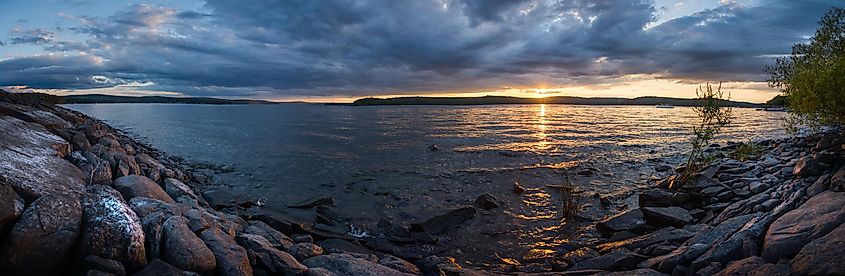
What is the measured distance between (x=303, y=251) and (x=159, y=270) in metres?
3.10

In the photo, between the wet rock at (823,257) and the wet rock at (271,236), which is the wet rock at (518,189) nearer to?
the wet rock at (271,236)

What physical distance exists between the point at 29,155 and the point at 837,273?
1520 cm

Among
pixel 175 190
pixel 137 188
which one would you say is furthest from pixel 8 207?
pixel 175 190

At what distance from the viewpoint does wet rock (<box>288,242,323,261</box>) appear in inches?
332

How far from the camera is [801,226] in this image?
709 cm

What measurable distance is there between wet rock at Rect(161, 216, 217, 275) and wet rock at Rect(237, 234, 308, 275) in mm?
892

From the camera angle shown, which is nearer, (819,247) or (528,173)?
(819,247)

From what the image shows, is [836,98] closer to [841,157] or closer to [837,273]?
[841,157]

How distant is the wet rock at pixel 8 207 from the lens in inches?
220

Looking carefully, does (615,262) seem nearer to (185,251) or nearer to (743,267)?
(743,267)

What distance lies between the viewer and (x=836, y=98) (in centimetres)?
1424

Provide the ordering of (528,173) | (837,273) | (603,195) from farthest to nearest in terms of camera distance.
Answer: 1. (528,173)
2. (603,195)
3. (837,273)

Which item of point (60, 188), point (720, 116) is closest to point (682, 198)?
point (720, 116)

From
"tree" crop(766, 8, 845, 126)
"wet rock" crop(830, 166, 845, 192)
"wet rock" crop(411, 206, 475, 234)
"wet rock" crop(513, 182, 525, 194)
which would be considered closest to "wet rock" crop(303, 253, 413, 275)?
"wet rock" crop(411, 206, 475, 234)
